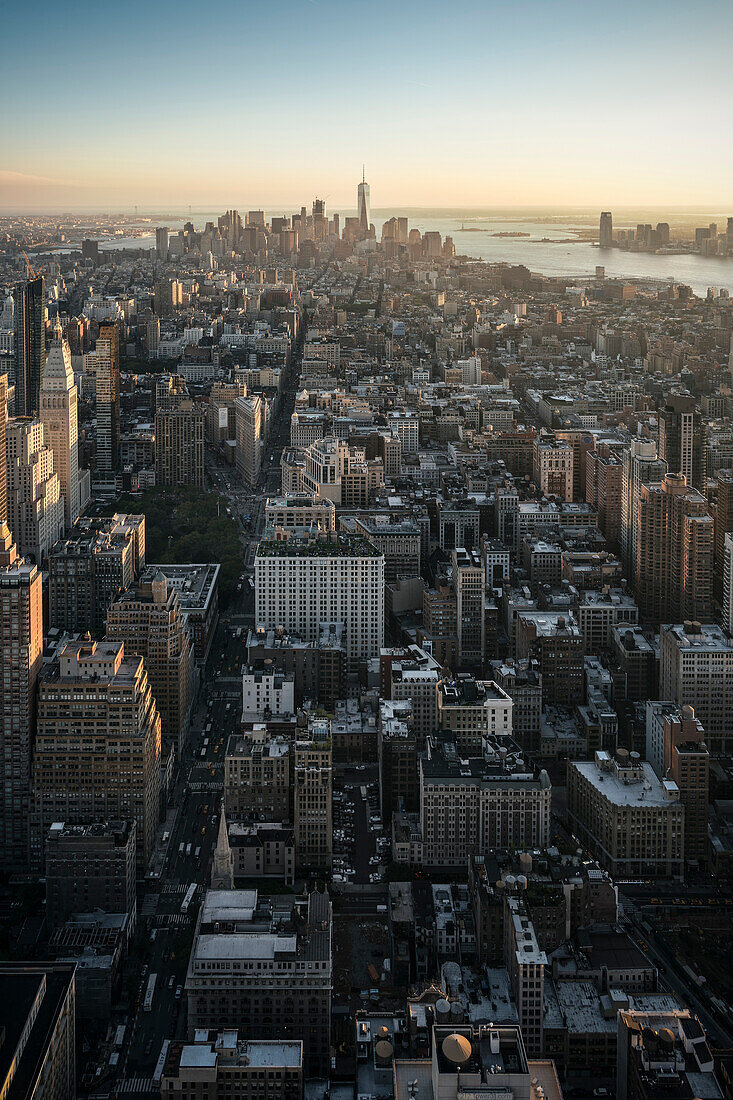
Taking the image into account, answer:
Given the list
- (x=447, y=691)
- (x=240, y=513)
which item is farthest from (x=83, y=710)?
(x=240, y=513)

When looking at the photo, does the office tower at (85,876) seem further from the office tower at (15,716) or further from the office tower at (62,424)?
the office tower at (62,424)

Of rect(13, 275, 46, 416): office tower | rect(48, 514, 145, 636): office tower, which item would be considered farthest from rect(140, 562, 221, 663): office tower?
rect(13, 275, 46, 416): office tower

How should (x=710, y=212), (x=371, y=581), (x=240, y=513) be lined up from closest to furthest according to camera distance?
(x=710, y=212)
(x=371, y=581)
(x=240, y=513)

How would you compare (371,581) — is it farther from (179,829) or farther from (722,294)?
(722,294)

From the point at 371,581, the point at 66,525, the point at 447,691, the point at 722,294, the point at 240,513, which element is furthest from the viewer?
the point at 240,513

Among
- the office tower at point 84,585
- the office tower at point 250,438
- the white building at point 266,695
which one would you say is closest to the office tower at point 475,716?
the white building at point 266,695
